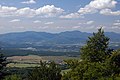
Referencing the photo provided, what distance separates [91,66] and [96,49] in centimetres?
587

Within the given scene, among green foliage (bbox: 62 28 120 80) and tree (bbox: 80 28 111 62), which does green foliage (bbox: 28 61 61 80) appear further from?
tree (bbox: 80 28 111 62)

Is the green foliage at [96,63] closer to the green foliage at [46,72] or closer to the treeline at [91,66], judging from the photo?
the treeline at [91,66]

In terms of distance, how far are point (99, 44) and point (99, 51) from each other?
6.16 feet

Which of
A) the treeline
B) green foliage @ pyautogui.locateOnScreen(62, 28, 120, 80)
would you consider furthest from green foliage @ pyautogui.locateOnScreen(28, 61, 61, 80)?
green foliage @ pyautogui.locateOnScreen(62, 28, 120, 80)

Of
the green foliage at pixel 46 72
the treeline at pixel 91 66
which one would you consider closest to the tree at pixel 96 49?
the treeline at pixel 91 66

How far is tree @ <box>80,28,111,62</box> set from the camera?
140 feet

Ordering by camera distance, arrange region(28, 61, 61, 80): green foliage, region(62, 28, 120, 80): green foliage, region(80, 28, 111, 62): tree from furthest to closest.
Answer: region(28, 61, 61, 80): green foliage < region(80, 28, 111, 62): tree < region(62, 28, 120, 80): green foliage

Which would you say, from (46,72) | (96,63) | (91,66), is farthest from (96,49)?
(46,72)

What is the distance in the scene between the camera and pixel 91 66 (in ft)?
125

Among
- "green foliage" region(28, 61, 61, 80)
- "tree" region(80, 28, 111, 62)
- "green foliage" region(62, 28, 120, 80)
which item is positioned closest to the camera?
"green foliage" region(62, 28, 120, 80)

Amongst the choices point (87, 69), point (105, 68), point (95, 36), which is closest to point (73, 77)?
point (87, 69)

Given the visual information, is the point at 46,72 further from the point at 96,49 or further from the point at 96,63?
the point at 96,63

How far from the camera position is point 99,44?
4422 cm

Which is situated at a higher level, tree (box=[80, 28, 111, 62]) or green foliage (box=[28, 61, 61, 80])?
tree (box=[80, 28, 111, 62])
